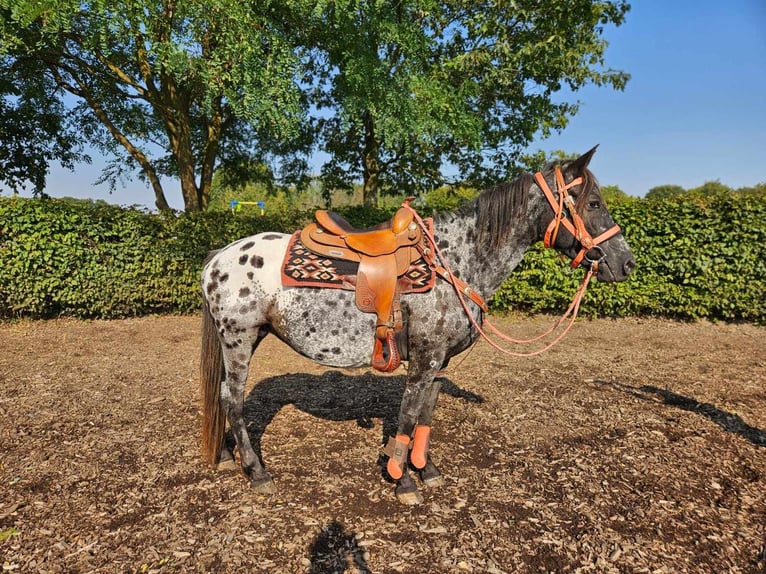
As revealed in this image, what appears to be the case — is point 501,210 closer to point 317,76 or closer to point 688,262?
point 688,262

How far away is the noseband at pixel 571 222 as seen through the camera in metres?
2.78

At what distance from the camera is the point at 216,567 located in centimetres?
238

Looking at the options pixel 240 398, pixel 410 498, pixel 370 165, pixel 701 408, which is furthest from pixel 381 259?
pixel 370 165

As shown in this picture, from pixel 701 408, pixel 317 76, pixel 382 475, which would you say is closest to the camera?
pixel 382 475

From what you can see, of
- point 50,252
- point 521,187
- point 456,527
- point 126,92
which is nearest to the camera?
point 456,527

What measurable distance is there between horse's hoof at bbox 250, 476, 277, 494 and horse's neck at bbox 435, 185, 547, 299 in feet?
6.84

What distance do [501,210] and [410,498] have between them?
84.0 inches

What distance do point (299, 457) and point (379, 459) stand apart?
70 centimetres

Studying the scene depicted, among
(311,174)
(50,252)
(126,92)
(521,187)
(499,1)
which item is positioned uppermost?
(499,1)

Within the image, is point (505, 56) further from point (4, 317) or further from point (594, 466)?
point (4, 317)

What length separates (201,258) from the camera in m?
8.99

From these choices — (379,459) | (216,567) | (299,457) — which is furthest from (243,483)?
(379,459)

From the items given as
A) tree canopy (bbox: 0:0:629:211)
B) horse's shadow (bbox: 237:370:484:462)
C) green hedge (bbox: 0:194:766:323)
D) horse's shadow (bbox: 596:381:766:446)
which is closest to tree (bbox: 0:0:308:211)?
tree canopy (bbox: 0:0:629:211)

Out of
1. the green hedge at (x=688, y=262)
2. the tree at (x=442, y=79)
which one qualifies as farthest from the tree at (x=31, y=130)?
the green hedge at (x=688, y=262)
